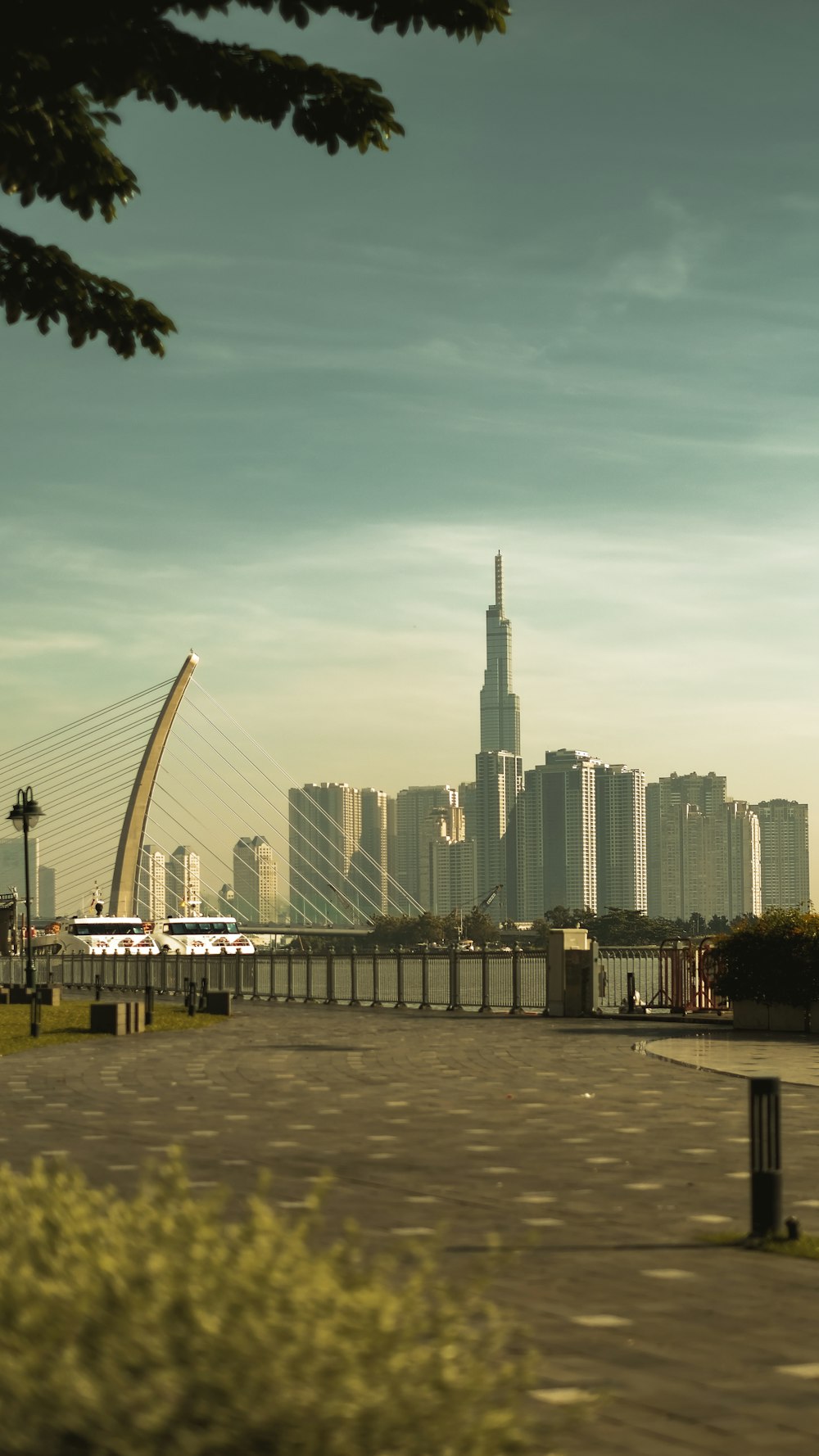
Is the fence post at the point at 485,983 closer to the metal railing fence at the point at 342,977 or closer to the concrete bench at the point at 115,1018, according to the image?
the metal railing fence at the point at 342,977

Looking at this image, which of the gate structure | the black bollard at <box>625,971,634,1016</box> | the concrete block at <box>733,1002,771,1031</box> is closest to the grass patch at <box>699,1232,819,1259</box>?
the concrete block at <box>733,1002,771,1031</box>

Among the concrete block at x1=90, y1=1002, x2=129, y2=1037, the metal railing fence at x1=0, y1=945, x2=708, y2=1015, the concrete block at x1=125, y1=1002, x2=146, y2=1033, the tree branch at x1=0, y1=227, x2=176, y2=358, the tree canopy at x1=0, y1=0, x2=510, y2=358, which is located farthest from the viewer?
the metal railing fence at x1=0, y1=945, x2=708, y2=1015

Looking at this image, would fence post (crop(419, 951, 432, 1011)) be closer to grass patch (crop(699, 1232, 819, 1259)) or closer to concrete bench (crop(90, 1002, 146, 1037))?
concrete bench (crop(90, 1002, 146, 1037))

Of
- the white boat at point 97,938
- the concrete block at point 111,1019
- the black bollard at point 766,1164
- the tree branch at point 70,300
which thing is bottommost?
the white boat at point 97,938

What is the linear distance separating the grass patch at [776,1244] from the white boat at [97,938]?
8549cm

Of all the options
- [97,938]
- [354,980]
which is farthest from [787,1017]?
[97,938]

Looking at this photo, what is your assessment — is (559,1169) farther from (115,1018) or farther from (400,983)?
(400,983)

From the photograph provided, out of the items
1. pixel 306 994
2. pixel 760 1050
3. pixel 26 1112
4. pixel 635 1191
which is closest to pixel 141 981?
pixel 306 994

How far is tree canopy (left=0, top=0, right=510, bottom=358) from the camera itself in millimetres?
7938

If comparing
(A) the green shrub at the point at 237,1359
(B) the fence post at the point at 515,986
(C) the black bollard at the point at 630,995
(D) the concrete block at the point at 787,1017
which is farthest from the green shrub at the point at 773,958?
(A) the green shrub at the point at 237,1359

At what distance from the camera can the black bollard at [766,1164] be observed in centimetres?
862

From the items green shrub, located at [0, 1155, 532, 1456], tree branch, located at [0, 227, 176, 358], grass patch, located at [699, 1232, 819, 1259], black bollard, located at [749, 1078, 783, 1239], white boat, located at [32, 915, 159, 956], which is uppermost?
tree branch, located at [0, 227, 176, 358]

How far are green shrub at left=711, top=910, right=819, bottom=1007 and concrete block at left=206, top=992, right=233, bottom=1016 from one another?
1206 cm

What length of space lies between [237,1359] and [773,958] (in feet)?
72.5
